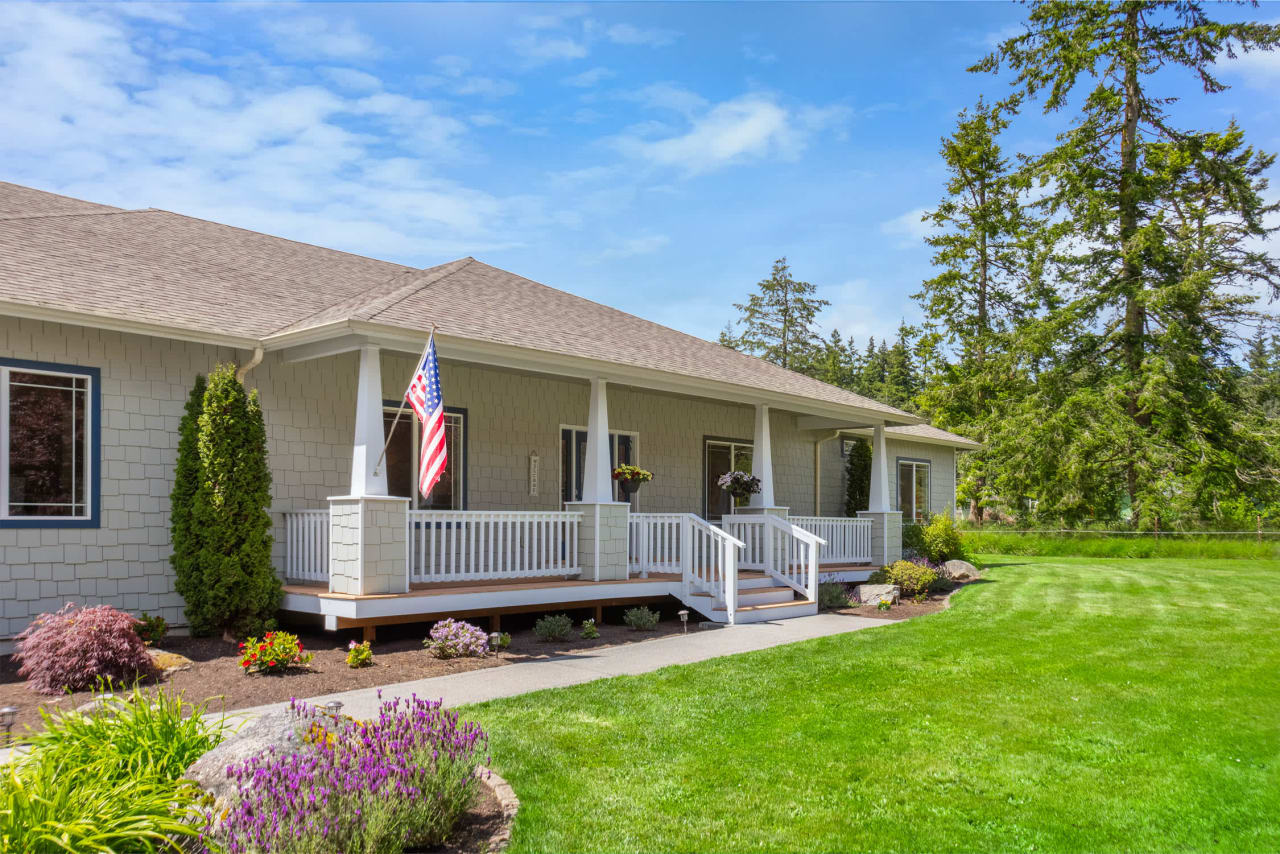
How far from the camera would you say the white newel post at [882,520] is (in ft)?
53.9

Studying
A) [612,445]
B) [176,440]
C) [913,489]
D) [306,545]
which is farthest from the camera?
[913,489]

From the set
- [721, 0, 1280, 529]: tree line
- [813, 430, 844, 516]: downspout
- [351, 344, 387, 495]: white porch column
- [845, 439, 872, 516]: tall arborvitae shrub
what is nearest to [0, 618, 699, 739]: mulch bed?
[351, 344, 387, 495]: white porch column

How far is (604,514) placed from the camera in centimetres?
1152

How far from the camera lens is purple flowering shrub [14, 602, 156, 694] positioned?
737 cm

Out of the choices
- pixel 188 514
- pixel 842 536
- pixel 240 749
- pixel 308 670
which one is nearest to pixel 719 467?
pixel 842 536

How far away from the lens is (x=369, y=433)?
30.7 ft

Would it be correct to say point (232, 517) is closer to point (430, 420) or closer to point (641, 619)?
point (430, 420)

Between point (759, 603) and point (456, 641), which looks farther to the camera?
point (759, 603)

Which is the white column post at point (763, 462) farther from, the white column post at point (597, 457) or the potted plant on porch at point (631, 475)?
the white column post at point (597, 457)

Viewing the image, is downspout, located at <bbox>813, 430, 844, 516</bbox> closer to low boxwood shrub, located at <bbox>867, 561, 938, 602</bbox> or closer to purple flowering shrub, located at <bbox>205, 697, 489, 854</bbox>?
low boxwood shrub, located at <bbox>867, 561, 938, 602</bbox>

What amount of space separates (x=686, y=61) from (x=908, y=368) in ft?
151

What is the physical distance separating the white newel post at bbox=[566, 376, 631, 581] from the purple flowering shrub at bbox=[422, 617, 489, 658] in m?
2.59

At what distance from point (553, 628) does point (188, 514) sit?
13.2 feet

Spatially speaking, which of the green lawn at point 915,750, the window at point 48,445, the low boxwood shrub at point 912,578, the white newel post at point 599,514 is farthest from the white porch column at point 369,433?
the low boxwood shrub at point 912,578
